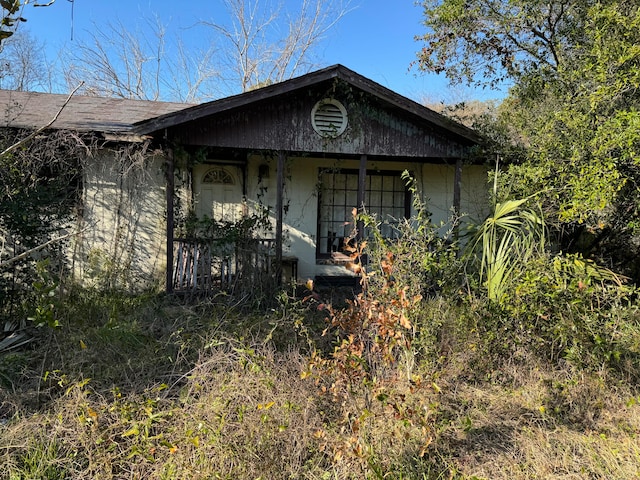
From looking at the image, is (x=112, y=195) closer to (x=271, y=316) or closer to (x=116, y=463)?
(x=271, y=316)

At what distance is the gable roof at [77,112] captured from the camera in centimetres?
690

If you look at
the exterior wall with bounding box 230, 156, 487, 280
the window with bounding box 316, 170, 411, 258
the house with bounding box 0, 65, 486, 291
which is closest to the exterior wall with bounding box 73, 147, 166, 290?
the house with bounding box 0, 65, 486, 291

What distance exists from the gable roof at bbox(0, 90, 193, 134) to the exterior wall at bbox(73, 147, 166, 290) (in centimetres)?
61

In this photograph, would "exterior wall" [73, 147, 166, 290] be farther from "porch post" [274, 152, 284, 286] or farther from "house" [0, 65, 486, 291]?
"porch post" [274, 152, 284, 286]

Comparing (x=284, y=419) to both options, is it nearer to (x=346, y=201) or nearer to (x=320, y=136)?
(x=320, y=136)

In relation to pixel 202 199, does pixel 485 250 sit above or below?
below

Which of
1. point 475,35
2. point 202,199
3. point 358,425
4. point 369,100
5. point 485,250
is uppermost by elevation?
point 475,35

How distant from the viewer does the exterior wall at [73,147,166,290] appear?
7.43 meters

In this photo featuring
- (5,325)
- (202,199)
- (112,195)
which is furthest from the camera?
(202,199)

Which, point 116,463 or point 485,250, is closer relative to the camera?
point 116,463

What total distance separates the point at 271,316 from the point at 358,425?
276 centimetres

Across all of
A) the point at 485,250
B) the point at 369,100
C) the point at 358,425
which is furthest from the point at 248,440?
the point at 369,100

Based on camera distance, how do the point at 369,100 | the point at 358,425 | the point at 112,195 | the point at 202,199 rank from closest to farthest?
1. the point at 358,425
2. the point at 369,100
3. the point at 112,195
4. the point at 202,199

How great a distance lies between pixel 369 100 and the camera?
278 inches
